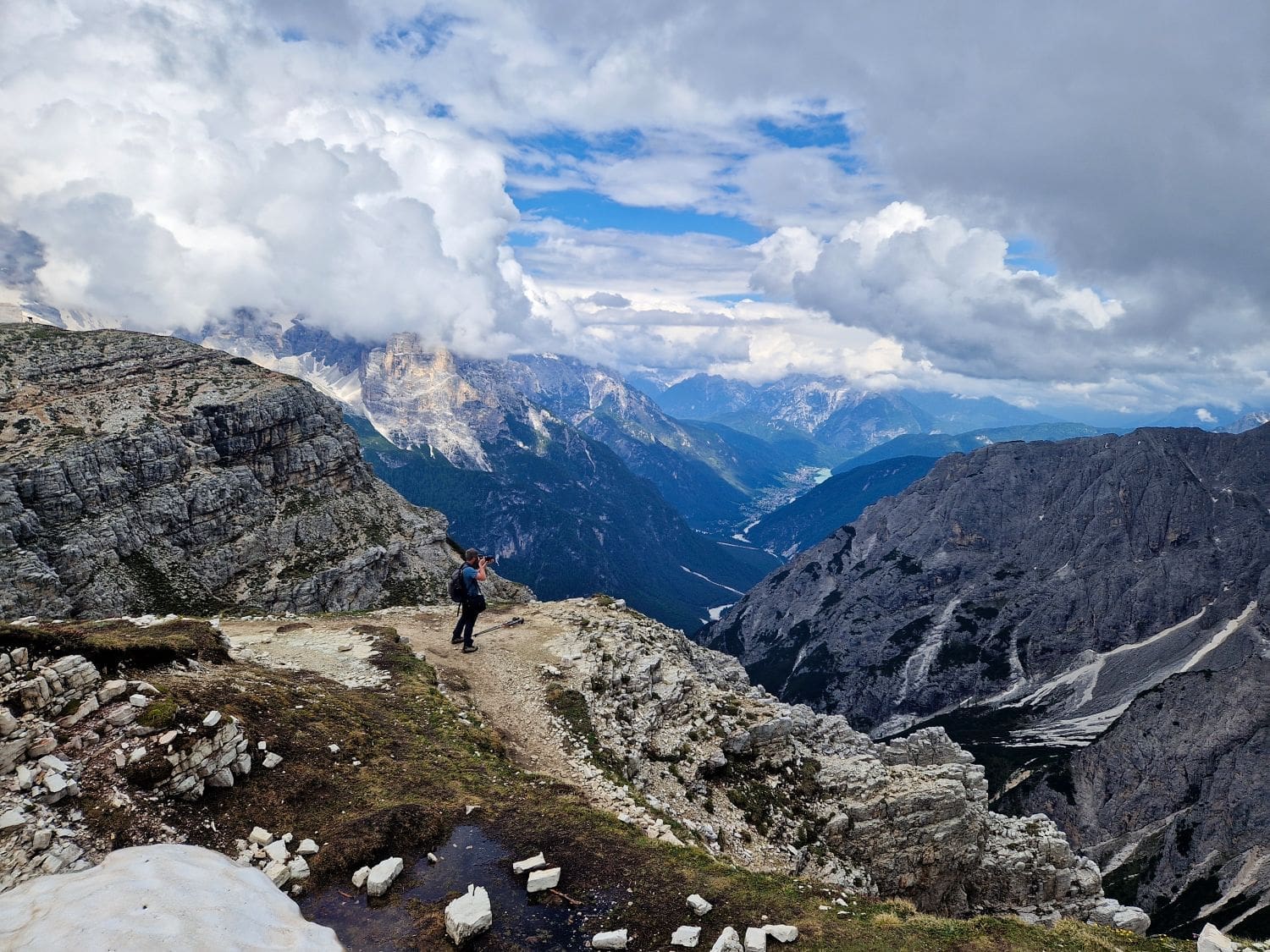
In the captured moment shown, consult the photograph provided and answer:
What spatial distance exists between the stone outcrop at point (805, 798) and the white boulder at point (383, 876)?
1268 centimetres

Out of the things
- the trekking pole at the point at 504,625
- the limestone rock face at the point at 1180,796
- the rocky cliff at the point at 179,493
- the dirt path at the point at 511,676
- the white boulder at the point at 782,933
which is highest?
the white boulder at the point at 782,933

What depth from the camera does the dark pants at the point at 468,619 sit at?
36719mm

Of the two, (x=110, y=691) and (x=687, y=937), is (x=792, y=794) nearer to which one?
(x=687, y=937)

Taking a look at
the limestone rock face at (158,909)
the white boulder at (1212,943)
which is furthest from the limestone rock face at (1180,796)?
the limestone rock face at (158,909)

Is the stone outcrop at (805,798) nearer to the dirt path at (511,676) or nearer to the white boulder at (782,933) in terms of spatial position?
the dirt path at (511,676)

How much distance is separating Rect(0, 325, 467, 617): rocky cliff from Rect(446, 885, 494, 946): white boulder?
286ft

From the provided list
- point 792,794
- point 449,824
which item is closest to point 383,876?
point 449,824

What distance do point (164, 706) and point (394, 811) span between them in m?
7.57

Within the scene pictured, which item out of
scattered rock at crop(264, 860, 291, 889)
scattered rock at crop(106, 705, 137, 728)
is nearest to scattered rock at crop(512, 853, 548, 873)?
scattered rock at crop(264, 860, 291, 889)

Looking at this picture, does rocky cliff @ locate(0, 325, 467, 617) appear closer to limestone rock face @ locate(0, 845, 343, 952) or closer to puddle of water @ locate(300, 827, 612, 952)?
limestone rock face @ locate(0, 845, 343, 952)

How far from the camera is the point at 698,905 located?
15.8 meters

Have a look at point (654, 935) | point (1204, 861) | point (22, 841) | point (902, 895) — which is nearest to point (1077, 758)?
Result: point (1204, 861)

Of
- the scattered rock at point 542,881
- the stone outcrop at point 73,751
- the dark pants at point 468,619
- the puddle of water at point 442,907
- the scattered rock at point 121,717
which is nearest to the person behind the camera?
the stone outcrop at point 73,751

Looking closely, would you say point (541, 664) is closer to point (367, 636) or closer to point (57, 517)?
point (367, 636)
